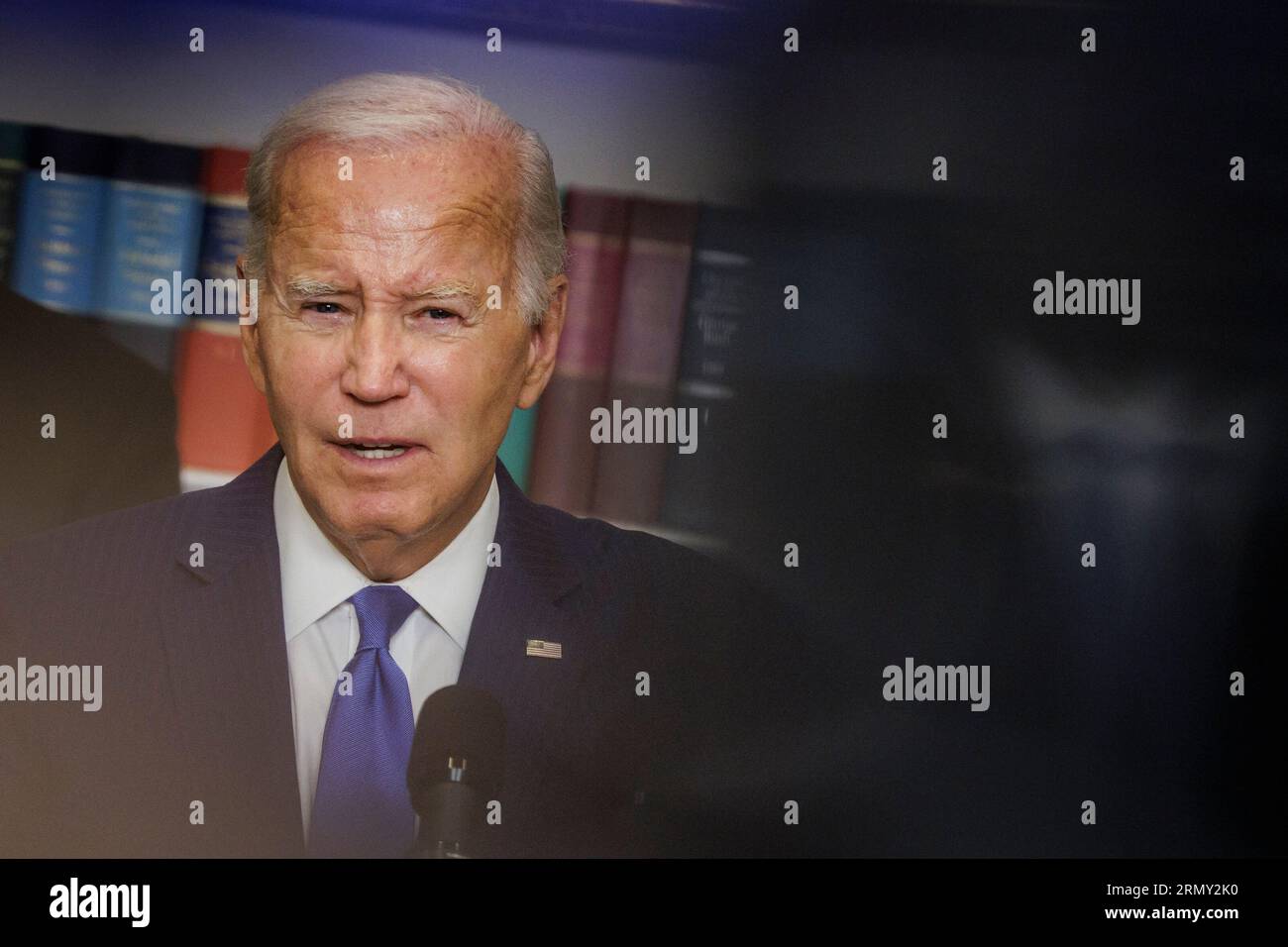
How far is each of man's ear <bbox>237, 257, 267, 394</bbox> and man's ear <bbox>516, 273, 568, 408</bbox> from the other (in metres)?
0.50

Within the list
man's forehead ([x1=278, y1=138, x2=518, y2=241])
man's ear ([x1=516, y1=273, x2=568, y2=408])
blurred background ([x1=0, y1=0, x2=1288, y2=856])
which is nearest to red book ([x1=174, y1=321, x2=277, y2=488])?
blurred background ([x1=0, y1=0, x2=1288, y2=856])

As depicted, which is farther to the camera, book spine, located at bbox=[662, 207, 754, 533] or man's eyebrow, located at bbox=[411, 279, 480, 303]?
book spine, located at bbox=[662, 207, 754, 533]

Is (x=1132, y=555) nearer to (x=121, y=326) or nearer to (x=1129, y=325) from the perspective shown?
(x=1129, y=325)

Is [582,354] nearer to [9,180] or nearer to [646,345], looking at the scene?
[646,345]

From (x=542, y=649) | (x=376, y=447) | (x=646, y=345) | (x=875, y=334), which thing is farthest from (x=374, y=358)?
(x=875, y=334)

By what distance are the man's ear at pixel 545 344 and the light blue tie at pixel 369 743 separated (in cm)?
46

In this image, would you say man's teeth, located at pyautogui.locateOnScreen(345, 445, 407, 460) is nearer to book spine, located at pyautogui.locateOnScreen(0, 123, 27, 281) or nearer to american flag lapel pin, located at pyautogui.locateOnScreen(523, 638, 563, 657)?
american flag lapel pin, located at pyautogui.locateOnScreen(523, 638, 563, 657)

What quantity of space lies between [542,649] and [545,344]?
0.59 metres

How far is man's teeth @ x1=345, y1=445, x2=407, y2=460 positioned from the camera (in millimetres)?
2557

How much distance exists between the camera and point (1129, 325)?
2775 millimetres

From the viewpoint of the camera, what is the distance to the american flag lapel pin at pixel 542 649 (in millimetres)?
2650

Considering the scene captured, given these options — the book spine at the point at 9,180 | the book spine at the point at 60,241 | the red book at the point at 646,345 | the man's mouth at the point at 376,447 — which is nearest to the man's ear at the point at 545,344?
the red book at the point at 646,345

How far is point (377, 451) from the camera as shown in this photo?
256cm
